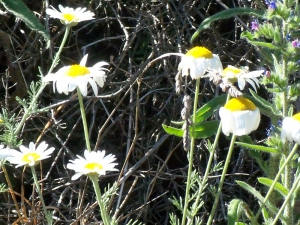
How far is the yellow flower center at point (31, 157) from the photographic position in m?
1.26

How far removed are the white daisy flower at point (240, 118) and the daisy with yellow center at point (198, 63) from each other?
0.11m

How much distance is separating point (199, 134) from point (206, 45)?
28.2 inches

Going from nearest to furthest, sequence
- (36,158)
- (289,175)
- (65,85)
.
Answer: (65,85) → (36,158) → (289,175)

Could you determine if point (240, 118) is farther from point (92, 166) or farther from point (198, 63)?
point (92, 166)

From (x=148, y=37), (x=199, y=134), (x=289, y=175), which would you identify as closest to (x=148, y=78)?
(x=148, y=37)

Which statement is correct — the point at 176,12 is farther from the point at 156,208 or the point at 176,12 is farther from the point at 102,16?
the point at 156,208

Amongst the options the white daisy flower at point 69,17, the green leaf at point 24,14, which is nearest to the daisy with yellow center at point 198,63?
the white daisy flower at point 69,17

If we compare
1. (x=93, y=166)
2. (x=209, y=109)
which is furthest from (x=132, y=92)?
(x=93, y=166)

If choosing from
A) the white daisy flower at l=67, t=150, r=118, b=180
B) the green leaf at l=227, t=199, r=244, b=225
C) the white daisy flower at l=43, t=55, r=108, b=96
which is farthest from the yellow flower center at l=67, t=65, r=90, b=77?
the green leaf at l=227, t=199, r=244, b=225

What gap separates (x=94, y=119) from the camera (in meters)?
2.02

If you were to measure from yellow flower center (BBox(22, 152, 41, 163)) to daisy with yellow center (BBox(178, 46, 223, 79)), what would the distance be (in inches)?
14.6

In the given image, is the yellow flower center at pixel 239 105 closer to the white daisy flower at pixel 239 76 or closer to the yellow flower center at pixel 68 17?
the white daisy flower at pixel 239 76

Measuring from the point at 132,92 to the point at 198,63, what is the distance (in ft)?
2.84

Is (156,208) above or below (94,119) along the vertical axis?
below
